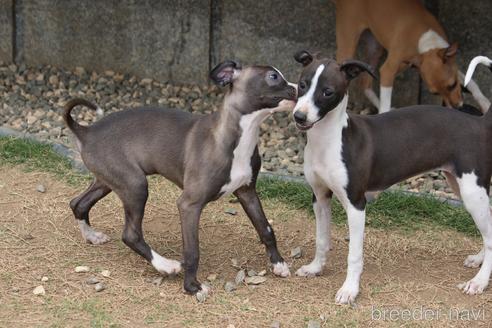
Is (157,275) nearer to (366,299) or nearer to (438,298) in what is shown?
(366,299)

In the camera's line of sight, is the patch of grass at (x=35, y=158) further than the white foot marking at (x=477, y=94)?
No

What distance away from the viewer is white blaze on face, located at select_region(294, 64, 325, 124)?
4.47m

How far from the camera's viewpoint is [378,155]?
4855mm

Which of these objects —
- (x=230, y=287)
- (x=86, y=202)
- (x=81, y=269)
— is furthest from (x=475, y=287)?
(x=86, y=202)

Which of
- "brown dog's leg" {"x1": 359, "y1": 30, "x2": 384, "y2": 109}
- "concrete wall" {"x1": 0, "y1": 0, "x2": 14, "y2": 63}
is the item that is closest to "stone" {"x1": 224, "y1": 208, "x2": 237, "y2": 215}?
"brown dog's leg" {"x1": 359, "y1": 30, "x2": 384, "y2": 109}

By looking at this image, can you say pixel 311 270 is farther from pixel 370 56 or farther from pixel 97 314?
pixel 370 56

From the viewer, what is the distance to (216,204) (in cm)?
634

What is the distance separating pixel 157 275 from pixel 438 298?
1.64 metres

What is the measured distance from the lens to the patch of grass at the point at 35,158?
6664 mm

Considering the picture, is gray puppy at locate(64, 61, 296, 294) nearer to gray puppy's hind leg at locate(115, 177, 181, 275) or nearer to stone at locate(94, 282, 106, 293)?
gray puppy's hind leg at locate(115, 177, 181, 275)

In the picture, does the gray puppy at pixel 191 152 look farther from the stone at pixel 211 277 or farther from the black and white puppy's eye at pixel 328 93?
the black and white puppy's eye at pixel 328 93

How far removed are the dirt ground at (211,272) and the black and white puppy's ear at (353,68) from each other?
1.27 m

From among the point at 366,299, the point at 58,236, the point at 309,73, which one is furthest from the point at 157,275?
the point at 309,73

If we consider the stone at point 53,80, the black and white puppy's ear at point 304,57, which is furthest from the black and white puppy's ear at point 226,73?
the stone at point 53,80
